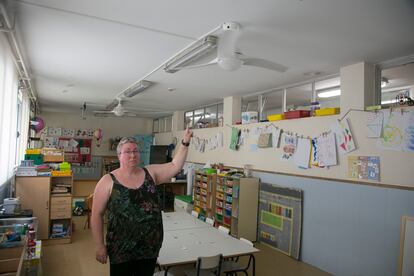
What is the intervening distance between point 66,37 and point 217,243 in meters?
2.75

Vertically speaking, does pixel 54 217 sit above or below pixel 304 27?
below

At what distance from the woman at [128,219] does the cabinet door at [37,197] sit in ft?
10.4

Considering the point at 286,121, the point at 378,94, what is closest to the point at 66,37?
the point at 286,121

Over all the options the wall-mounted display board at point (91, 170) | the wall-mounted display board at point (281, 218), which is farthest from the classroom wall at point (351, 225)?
the wall-mounted display board at point (91, 170)

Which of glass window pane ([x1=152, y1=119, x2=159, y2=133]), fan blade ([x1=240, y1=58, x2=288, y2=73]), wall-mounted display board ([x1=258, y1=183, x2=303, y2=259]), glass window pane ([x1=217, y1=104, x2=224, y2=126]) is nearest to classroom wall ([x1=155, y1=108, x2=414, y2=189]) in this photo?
glass window pane ([x1=217, y1=104, x2=224, y2=126])

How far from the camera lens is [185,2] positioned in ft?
7.26

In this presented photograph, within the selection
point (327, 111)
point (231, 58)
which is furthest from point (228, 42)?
point (327, 111)

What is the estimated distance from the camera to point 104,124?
33.8ft

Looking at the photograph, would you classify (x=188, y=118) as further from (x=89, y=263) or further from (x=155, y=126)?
(x=89, y=263)

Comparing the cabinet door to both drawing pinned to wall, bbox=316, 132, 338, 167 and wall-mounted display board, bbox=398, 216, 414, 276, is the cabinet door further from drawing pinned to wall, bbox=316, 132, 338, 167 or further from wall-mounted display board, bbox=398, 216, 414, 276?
wall-mounted display board, bbox=398, 216, 414, 276

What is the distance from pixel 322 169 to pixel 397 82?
1591mm

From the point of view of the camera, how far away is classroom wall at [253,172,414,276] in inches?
123

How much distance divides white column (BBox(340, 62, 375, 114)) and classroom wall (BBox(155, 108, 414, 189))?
0.42 feet

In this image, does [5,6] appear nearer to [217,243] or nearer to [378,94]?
[217,243]
